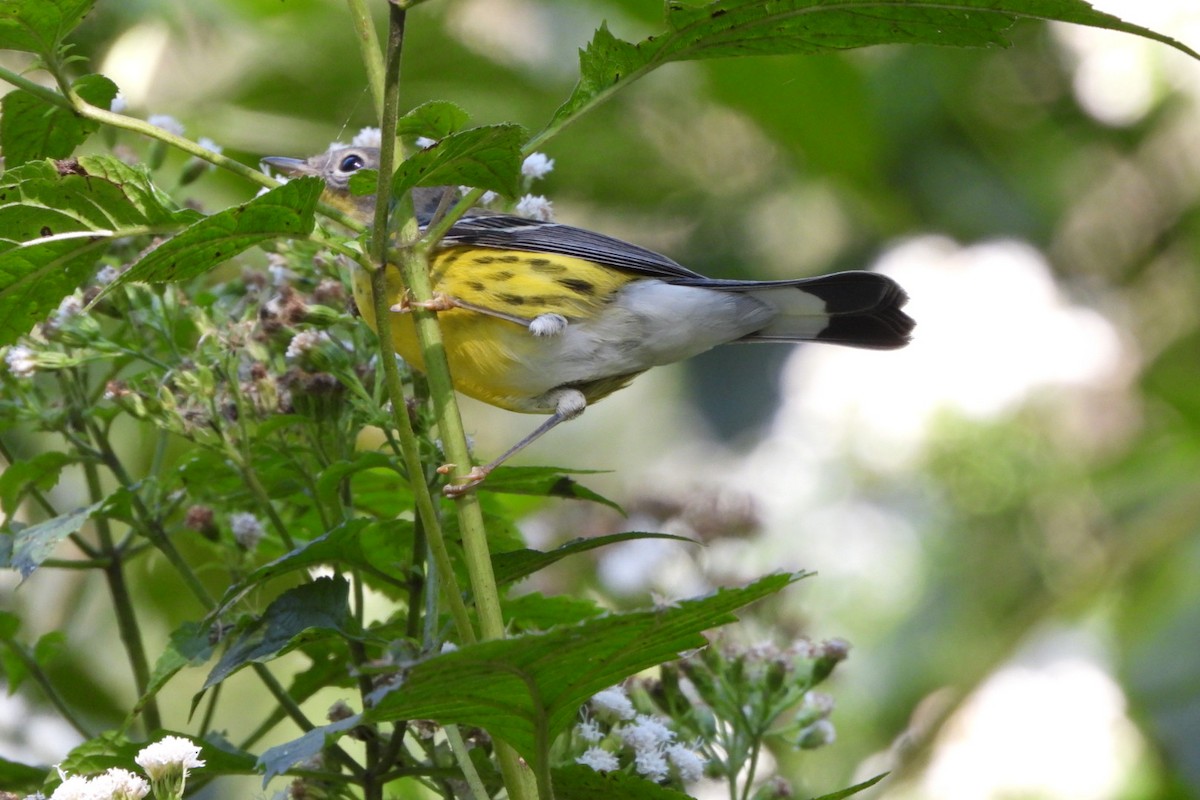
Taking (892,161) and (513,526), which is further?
(892,161)

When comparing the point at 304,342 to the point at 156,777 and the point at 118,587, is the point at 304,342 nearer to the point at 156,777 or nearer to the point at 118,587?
the point at 118,587

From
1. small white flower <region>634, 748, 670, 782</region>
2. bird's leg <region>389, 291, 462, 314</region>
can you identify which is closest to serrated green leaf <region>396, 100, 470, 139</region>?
bird's leg <region>389, 291, 462, 314</region>

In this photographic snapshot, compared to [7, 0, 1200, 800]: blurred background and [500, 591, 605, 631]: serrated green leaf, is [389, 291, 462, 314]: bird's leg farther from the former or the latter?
[7, 0, 1200, 800]: blurred background

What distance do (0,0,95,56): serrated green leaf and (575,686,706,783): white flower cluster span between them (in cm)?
122

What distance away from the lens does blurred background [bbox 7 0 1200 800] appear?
5.78 meters

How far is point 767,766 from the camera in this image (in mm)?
3746

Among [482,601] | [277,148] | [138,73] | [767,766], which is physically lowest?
[482,601]

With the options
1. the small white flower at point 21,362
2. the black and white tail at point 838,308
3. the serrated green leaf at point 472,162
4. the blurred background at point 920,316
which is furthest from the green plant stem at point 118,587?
the blurred background at point 920,316

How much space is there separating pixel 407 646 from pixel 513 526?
2.26 feet

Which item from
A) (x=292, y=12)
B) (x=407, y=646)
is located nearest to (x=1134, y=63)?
(x=292, y=12)

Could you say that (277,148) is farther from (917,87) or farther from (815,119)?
(917,87)

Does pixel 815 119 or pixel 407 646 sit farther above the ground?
pixel 815 119

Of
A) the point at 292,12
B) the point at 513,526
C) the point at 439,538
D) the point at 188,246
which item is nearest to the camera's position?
the point at 188,246

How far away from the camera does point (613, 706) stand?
223 cm
